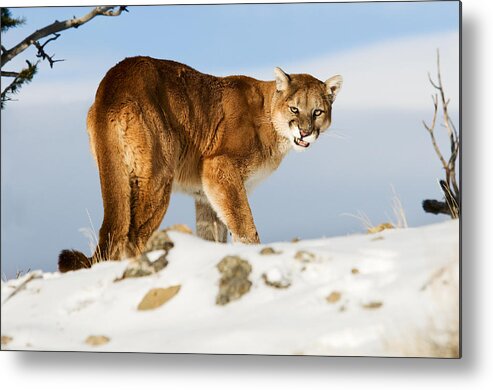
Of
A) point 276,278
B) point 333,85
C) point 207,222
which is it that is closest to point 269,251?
point 276,278

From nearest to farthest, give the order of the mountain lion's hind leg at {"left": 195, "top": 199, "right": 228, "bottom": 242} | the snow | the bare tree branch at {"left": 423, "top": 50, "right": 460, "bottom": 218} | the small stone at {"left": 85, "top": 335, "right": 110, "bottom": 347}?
the snow < the bare tree branch at {"left": 423, "top": 50, "right": 460, "bottom": 218} < the small stone at {"left": 85, "top": 335, "right": 110, "bottom": 347} < the mountain lion's hind leg at {"left": 195, "top": 199, "right": 228, "bottom": 242}

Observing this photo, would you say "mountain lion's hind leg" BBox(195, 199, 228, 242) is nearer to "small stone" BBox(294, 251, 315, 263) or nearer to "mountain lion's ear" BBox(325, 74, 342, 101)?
"mountain lion's ear" BBox(325, 74, 342, 101)

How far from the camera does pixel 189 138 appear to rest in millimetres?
6621

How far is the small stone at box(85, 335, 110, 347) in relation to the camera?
5746 mm

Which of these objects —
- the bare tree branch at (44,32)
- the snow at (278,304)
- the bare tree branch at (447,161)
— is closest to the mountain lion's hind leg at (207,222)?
the snow at (278,304)

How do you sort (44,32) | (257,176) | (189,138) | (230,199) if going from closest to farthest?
(44,32), (230,199), (189,138), (257,176)

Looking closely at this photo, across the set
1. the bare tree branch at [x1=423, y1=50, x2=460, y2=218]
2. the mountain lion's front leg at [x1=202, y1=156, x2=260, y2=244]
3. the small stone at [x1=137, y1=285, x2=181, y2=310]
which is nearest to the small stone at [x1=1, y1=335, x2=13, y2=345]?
the small stone at [x1=137, y1=285, x2=181, y2=310]

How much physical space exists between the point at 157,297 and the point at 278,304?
74 centimetres

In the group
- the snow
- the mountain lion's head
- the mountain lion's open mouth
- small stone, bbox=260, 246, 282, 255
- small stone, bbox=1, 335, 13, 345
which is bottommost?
small stone, bbox=1, 335, 13, 345

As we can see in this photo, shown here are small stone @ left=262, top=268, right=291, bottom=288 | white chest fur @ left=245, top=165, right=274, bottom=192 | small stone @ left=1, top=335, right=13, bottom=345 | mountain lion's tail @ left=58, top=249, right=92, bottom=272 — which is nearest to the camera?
small stone @ left=262, top=268, right=291, bottom=288

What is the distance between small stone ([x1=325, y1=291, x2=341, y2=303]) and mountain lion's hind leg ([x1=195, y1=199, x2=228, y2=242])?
1.63 meters

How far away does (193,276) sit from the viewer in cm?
566

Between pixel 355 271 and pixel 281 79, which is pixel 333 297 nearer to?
pixel 355 271

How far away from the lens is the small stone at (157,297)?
568cm
